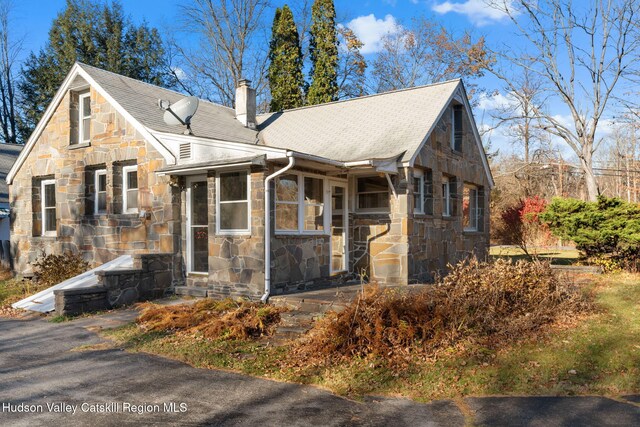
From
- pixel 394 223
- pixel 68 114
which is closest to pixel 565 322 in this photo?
pixel 394 223

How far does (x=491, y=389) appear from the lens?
16.7 feet

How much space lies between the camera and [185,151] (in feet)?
33.6

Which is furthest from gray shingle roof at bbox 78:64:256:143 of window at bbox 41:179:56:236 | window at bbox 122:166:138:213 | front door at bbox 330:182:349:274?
window at bbox 41:179:56:236

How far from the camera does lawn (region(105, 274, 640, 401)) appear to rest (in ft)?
16.9

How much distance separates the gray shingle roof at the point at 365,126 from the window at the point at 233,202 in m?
2.28

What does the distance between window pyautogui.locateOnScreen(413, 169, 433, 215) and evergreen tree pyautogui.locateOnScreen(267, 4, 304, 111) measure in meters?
13.1

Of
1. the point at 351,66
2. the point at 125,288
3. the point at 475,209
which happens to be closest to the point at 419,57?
the point at 351,66

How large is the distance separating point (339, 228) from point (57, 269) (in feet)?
21.5

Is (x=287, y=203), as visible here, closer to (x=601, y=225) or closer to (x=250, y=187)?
(x=250, y=187)

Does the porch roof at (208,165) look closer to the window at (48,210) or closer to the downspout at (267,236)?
the downspout at (267,236)

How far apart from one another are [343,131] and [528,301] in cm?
673

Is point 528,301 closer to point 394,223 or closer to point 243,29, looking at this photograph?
point 394,223

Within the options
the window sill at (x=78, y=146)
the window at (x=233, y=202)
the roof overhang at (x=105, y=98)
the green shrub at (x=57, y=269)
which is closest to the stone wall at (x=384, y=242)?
the window at (x=233, y=202)

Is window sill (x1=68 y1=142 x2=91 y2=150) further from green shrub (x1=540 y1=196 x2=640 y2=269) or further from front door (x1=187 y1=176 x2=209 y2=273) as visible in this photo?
green shrub (x1=540 y1=196 x2=640 y2=269)
